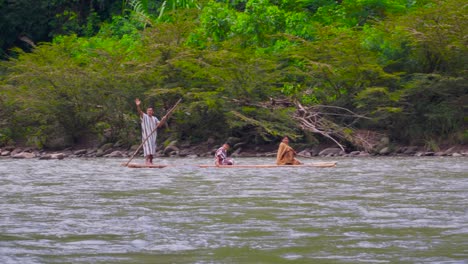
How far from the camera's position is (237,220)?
9547mm

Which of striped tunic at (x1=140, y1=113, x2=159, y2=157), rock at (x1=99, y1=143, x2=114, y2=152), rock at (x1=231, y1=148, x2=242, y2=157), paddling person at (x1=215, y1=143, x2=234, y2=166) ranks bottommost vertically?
rock at (x1=231, y1=148, x2=242, y2=157)

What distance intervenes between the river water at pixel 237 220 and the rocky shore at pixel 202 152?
1089cm

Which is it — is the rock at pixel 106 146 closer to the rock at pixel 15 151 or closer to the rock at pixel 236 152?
the rock at pixel 15 151

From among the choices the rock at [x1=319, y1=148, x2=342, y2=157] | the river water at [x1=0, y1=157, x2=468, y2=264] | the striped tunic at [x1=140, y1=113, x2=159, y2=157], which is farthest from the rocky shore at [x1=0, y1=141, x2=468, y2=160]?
the river water at [x1=0, y1=157, x2=468, y2=264]

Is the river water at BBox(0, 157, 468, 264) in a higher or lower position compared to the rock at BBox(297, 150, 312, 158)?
higher

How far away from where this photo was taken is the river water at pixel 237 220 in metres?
7.30

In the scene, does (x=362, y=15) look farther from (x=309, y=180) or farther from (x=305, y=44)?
(x=309, y=180)

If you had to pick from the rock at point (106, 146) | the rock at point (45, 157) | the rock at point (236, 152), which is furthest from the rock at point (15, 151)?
the rock at point (236, 152)

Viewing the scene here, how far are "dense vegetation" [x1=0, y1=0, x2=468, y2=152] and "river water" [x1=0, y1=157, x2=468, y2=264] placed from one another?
12.3 m

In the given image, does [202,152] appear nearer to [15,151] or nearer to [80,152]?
[80,152]

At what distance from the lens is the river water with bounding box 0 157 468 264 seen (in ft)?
24.0

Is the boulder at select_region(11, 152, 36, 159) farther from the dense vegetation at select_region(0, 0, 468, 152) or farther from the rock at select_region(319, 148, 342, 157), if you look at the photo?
the rock at select_region(319, 148, 342, 157)

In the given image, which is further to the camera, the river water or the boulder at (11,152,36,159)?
the boulder at (11,152,36,159)

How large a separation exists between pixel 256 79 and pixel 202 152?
3.25 meters
